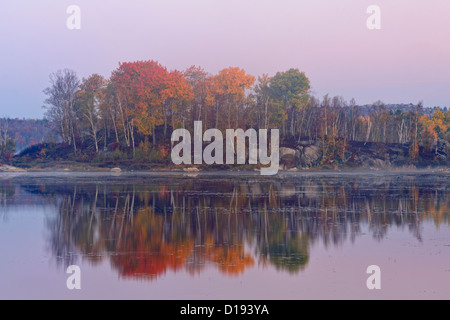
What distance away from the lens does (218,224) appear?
20281 mm

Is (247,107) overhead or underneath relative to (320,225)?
overhead

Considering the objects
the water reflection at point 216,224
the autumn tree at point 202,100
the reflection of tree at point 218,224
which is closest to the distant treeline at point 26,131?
the autumn tree at point 202,100

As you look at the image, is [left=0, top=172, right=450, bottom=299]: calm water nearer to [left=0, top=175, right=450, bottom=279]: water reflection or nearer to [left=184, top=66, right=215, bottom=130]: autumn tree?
[left=0, top=175, right=450, bottom=279]: water reflection

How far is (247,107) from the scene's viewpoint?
86.4 metres

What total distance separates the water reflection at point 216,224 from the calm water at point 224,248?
0.15ft

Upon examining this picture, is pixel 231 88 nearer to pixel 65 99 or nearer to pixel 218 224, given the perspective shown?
pixel 65 99

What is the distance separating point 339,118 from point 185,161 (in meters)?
38.8

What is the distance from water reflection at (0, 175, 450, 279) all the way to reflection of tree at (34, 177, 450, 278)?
0.03 meters

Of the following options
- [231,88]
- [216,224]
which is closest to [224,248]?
[216,224]

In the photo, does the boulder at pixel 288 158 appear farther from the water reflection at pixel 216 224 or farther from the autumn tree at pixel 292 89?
the water reflection at pixel 216 224

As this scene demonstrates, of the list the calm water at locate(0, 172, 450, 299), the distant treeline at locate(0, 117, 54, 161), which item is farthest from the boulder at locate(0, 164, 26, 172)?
the distant treeline at locate(0, 117, 54, 161)

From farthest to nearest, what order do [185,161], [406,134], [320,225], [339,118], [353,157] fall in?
[406,134], [339,118], [353,157], [185,161], [320,225]
